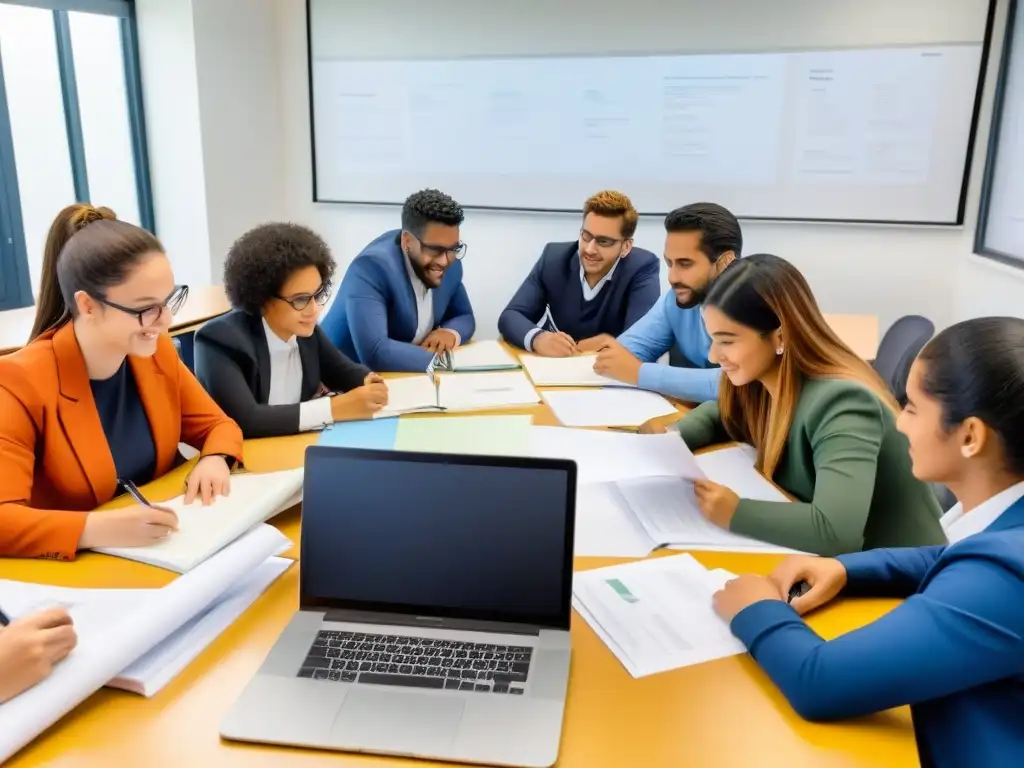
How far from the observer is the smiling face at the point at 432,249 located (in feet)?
9.07

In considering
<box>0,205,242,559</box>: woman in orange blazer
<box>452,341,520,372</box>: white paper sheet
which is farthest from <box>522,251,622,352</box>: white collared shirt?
<box>0,205,242,559</box>: woman in orange blazer

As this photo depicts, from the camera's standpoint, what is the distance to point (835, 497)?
1.36 meters

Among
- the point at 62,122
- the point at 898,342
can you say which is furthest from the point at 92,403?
the point at 898,342

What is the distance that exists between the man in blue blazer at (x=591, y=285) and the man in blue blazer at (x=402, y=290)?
1.02 feet

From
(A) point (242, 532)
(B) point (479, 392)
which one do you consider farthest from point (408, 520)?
(B) point (479, 392)

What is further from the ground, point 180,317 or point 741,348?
point 741,348

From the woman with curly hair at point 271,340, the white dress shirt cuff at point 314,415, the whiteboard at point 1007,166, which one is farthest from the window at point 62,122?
the whiteboard at point 1007,166

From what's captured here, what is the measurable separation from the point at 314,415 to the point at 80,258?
0.64 m

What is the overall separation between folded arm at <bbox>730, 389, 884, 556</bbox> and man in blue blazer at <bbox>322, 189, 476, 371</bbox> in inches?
55.6

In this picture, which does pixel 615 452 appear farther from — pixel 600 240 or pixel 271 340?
pixel 600 240

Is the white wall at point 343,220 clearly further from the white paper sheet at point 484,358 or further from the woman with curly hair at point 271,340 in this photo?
the woman with curly hair at point 271,340

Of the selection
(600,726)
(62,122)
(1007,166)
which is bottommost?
(600,726)

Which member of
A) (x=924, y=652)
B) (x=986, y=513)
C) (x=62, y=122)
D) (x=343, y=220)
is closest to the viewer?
(x=924, y=652)

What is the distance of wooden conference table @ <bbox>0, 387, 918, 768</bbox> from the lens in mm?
862
